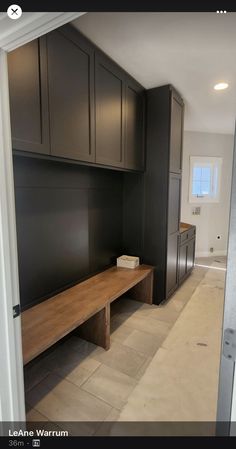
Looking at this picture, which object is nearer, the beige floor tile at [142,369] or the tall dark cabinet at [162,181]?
the beige floor tile at [142,369]

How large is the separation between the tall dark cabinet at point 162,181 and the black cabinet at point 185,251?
0.40 metres

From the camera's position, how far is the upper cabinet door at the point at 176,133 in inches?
107

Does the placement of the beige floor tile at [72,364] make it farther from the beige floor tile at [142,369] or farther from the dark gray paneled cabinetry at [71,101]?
the dark gray paneled cabinetry at [71,101]

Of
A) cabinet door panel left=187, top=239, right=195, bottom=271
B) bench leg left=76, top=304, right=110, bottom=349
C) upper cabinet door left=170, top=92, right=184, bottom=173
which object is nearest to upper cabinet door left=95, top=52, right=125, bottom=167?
upper cabinet door left=170, top=92, right=184, bottom=173

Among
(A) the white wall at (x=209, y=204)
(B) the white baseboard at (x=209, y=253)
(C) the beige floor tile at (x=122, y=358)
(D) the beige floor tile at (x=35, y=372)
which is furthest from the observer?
(B) the white baseboard at (x=209, y=253)

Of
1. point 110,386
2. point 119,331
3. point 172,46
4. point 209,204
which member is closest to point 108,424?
point 110,386

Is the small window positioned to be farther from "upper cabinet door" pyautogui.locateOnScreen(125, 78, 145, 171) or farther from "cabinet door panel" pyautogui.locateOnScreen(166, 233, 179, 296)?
"upper cabinet door" pyautogui.locateOnScreen(125, 78, 145, 171)

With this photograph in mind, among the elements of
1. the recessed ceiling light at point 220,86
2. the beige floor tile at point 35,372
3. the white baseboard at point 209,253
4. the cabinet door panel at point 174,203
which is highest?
the recessed ceiling light at point 220,86

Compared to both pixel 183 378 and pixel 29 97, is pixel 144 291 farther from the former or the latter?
pixel 29 97

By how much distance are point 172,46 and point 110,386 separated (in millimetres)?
2774

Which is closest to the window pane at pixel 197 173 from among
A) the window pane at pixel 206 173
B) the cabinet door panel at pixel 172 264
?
the window pane at pixel 206 173

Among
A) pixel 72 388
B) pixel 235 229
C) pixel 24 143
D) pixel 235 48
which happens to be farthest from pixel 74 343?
pixel 235 48

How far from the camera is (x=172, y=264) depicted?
3047mm
